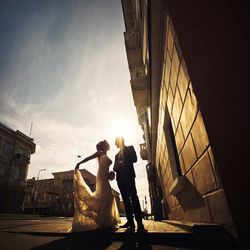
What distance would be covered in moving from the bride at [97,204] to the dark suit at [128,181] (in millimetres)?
373

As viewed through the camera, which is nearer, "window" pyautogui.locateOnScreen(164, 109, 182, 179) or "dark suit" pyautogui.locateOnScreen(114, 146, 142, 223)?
"dark suit" pyautogui.locateOnScreen(114, 146, 142, 223)

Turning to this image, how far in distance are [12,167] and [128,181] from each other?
109ft

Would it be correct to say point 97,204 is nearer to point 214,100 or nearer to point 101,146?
point 101,146

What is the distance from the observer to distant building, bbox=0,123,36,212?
26.8 meters

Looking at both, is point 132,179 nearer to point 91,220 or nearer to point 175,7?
point 91,220

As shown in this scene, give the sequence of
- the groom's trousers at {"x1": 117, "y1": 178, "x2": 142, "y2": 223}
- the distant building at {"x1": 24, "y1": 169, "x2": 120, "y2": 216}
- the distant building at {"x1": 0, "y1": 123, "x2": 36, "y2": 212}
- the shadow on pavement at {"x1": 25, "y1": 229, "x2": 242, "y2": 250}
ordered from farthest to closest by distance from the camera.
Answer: the distant building at {"x1": 24, "y1": 169, "x2": 120, "y2": 216} → the distant building at {"x1": 0, "y1": 123, "x2": 36, "y2": 212} → the groom's trousers at {"x1": 117, "y1": 178, "x2": 142, "y2": 223} → the shadow on pavement at {"x1": 25, "y1": 229, "x2": 242, "y2": 250}

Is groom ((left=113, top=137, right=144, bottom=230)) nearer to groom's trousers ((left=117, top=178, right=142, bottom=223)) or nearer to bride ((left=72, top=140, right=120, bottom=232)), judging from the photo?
groom's trousers ((left=117, top=178, right=142, bottom=223))

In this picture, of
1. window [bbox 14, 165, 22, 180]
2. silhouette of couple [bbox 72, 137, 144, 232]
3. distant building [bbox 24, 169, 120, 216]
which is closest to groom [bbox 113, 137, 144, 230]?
silhouette of couple [bbox 72, 137, 144, 232]

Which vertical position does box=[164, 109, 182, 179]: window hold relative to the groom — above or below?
above

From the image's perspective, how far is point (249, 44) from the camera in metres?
1.76

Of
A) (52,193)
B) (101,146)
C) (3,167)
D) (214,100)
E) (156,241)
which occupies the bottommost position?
(156,241)

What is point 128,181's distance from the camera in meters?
3.10

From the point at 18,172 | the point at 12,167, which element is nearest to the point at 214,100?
the point at 12,167

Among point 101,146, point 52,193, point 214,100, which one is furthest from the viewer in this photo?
point 52,193
